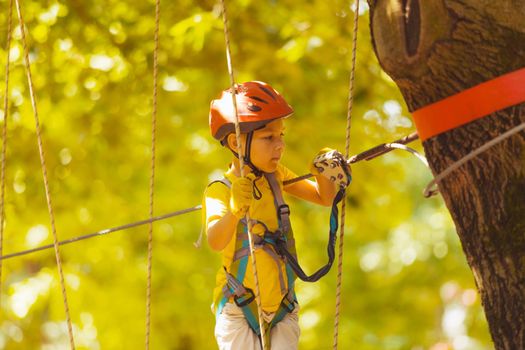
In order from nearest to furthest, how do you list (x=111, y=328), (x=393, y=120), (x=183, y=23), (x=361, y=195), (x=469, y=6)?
(x=469, y=6) → (x=183, y=23) → (x=393, y=120) → (x=361, y=195) → (x=111, y=328)

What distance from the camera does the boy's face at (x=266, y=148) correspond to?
2.92 m

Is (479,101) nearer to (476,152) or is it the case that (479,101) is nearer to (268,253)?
(476,152)

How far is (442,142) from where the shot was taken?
2561 millimetres

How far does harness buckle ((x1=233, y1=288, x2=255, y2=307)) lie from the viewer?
2881 mm

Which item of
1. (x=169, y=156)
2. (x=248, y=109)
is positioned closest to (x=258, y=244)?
(x=248, y=109)

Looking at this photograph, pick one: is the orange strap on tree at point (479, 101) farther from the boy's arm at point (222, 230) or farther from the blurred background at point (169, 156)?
the blurred background at point (169, 156)

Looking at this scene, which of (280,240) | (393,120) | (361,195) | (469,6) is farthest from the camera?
(361,195)

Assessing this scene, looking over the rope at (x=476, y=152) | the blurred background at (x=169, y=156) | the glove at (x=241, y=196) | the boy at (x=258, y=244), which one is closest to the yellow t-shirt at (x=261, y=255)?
the boy at (x=258, y=244)

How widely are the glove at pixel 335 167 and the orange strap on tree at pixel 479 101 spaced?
41 centimetres

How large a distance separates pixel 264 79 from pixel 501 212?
4.08 m

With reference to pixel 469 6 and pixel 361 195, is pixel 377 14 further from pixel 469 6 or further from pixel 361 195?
pixel 361 195

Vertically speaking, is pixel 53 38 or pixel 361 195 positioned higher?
pixel 53 38

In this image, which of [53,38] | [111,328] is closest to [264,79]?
[53,38]

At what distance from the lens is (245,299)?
2.88m
